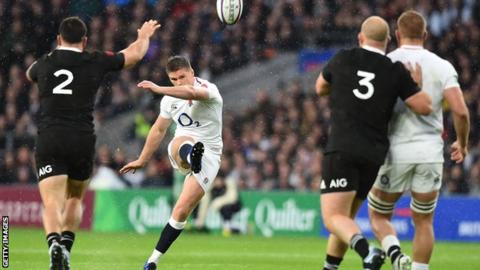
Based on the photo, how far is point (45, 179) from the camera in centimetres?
1018

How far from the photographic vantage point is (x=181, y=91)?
33.7 feet

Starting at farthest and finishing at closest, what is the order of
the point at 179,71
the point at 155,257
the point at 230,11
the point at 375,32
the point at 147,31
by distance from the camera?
1. the point at 230,11
2. the point at 179,71
3. the point at 147,31
4. the point at 155,257
5. the point at 375,32

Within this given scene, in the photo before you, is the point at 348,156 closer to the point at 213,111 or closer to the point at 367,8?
the point at 213,111

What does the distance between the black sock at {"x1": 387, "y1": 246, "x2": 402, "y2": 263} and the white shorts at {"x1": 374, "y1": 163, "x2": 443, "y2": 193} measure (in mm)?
563

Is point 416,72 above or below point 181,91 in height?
above

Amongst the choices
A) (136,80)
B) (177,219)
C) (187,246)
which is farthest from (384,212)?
(136,80)

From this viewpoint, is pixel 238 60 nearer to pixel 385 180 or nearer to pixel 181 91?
pixel 181 91

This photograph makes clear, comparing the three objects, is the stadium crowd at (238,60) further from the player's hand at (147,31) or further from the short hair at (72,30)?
the short hair at (72,30)

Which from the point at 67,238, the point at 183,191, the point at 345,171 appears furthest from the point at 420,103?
the point at 67,238

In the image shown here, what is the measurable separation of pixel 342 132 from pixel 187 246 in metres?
8.28

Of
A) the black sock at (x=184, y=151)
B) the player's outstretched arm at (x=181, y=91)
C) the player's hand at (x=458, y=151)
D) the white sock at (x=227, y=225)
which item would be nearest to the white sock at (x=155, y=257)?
the black sock at (x=184, y=151)

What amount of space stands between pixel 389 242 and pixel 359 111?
45.3 inches

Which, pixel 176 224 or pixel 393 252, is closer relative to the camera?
pixel 393 252

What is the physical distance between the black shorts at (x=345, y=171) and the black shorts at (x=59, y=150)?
2.40 meters
